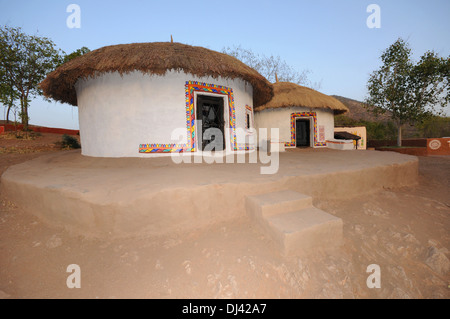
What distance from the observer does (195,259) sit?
7.08 feet

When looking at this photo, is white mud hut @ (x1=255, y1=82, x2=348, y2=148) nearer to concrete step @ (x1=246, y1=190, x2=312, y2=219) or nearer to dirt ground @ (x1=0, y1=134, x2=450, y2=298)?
concrete step @ (x1=246, y1=190, x2=312, y2=219)

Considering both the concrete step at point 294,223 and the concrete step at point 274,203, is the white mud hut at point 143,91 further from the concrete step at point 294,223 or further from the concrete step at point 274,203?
the concrete step at point 294,223

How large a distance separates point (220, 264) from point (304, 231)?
968 mm

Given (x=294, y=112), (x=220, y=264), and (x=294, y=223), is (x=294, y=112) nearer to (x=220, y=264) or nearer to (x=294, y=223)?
(x=294, y=223)

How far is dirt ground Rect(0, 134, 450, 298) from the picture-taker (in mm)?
1907

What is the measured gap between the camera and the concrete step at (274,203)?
2537 millimetres

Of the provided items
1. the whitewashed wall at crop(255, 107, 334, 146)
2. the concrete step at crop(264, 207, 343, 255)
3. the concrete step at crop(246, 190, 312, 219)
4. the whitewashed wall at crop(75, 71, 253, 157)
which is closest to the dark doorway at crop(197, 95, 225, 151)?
the whitewashed wall at crop(75, 71, 253, 157)

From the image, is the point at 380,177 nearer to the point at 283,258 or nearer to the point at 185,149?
the point at 283,258

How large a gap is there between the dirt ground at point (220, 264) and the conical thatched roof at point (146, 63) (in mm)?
3587

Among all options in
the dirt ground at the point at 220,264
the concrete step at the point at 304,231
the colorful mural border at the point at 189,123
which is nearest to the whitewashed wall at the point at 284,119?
the colorful mural border at the point at 189,123

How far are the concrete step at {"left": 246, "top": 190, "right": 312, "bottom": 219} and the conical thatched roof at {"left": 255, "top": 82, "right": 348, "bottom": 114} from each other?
26.7ft

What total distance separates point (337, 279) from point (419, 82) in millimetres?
17656

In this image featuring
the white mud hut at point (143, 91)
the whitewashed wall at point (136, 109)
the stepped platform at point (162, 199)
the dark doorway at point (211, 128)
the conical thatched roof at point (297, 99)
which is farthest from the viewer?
the conical thatched roof at point (297, 99)
